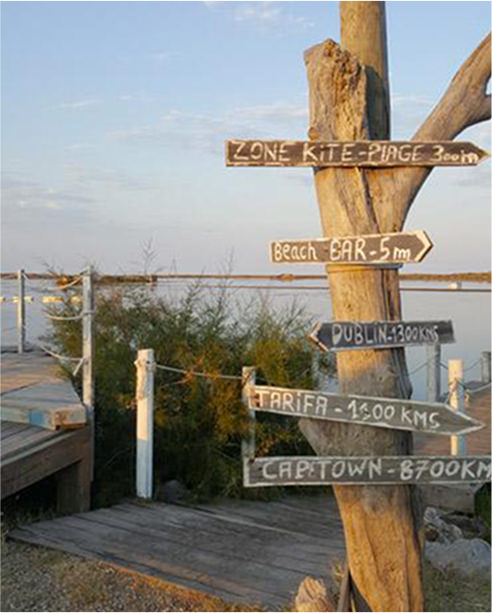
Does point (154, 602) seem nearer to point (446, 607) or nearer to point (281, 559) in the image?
point (281, 559)

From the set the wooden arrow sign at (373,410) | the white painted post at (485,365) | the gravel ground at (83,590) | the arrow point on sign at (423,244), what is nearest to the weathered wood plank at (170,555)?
the gravel ground at (83,590)

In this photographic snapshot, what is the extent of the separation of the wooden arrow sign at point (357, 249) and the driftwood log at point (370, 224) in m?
0.08

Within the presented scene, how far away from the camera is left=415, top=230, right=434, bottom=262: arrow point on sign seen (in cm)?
334

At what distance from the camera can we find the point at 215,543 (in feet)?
17.7

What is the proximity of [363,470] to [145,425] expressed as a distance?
328 centimetres

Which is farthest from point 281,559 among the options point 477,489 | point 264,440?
point 477,489

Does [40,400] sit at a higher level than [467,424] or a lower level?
lower

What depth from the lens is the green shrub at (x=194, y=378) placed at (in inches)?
273

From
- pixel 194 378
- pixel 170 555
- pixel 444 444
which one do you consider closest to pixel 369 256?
pixel 170 555

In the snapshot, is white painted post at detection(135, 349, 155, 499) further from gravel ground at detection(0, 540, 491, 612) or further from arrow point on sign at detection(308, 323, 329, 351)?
arrow point on sign at detection(308, 323, 329, 351)

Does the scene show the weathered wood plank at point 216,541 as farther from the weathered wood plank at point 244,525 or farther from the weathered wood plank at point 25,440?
the weathered wood plank at point 25,440

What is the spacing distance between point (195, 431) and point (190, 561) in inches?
81.9

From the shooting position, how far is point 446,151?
11.5 ft

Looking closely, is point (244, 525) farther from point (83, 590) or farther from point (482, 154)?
point (482, 154)
